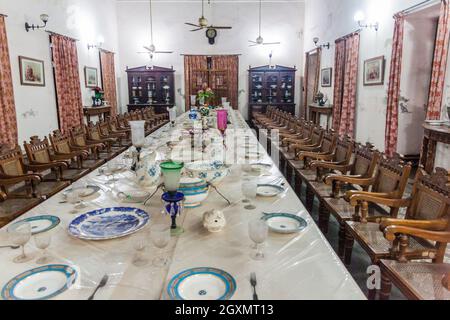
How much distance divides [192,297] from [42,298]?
502mm

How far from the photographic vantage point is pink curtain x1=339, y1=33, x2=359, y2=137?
7574 millimetres

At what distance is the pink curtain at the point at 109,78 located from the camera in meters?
10.4

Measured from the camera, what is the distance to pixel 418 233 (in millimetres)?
1841

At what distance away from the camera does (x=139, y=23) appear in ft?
39.0

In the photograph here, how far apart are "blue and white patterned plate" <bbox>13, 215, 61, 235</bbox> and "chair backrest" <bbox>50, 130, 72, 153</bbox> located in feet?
7.69

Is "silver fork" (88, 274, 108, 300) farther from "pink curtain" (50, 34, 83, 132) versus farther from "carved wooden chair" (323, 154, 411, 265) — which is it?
"pink curtain" (50, 34, 83, 132)

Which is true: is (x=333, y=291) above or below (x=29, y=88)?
below

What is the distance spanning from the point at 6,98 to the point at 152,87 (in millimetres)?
6546

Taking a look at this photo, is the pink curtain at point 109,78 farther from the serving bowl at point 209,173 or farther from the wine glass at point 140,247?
the wine glass at point 140,247

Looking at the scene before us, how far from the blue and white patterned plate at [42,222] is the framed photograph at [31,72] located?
561 cm
